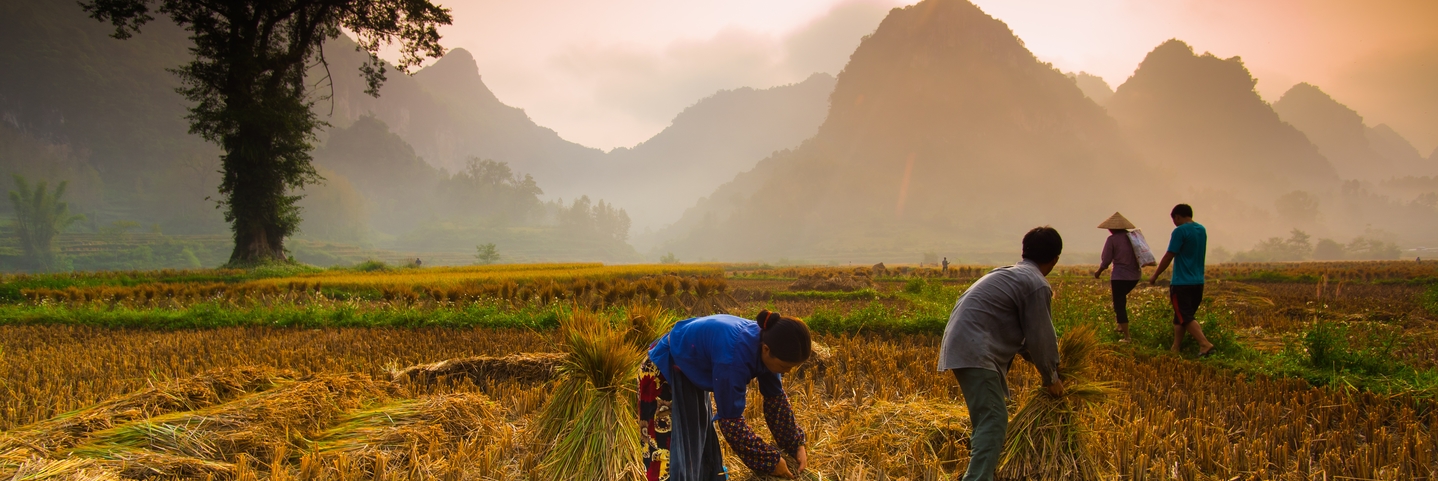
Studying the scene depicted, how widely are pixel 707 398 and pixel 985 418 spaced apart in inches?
59.4

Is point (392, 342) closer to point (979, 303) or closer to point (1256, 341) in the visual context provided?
point (979, 303)

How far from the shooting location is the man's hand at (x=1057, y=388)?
295 cm

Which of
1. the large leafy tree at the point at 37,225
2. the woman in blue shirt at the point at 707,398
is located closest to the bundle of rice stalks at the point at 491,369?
the woman in blue shirt at the point at 707,398

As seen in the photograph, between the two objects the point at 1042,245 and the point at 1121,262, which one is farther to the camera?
the point at 1121,262

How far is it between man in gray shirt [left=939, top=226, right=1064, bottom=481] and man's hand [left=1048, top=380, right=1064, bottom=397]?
0.01 meters

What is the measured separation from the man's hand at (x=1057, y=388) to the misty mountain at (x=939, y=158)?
117 m

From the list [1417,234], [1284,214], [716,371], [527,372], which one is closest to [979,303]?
[716,371]

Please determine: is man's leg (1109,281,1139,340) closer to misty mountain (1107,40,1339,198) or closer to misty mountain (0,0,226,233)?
misty mountain (0,0,226,233)

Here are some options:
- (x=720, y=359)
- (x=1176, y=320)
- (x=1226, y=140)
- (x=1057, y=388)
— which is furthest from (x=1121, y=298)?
(x=1226, y=140)

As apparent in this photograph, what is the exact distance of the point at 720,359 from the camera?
255cm

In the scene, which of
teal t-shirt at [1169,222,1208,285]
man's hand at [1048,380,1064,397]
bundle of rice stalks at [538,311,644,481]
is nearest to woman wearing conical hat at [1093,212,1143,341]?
teal t-shirt at [1169,222,1208,285]

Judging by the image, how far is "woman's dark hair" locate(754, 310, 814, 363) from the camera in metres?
2.35

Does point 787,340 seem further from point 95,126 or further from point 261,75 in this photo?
point 95,126

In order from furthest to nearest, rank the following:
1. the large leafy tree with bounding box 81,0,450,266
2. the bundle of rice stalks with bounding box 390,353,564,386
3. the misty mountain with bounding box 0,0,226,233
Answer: the misty mountain with bounding box 0,0,226,233
the large leafy tree with bounding box 81,0,450,266
the bundle of rice stalks with bounding box 390,353,564,386
